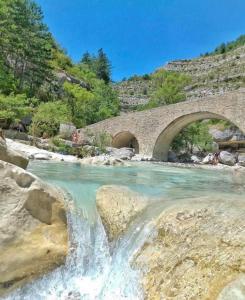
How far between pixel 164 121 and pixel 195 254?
21.0 metres

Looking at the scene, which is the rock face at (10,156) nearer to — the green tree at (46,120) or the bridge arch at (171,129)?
the green tree at (46,120)

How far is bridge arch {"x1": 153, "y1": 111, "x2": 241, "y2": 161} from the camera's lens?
22.8 meters

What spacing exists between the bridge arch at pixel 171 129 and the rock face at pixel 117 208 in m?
17.0

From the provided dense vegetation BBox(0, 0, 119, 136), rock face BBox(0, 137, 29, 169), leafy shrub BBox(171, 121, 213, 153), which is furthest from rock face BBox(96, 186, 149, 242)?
leafy shrub BBox(171, 121, 213, 153)

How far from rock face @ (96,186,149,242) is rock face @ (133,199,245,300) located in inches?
22.2

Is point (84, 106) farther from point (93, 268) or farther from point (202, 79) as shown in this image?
point (202, 79)

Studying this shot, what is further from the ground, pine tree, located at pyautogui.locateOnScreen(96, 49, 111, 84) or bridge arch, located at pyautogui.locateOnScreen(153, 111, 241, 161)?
pine tree, located at pyautogui.locateOnScreen(96, 49, 111, 84)

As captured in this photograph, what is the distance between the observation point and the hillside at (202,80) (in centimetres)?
6116

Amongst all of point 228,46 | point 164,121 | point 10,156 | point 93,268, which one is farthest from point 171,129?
point 228,46

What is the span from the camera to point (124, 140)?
30734 mm

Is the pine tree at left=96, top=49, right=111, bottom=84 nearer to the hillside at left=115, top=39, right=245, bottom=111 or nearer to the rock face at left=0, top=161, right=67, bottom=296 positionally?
the hillside at left=115, top=39, right=245, bottom=111

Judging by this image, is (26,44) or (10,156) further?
(26,44)

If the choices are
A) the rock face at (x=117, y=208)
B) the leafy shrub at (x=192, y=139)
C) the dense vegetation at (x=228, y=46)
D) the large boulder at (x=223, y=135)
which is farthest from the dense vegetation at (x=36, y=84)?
the dense vegetation at (x=228, y=46)

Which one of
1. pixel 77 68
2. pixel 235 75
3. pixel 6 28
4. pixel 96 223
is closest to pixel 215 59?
pixel 235 75
